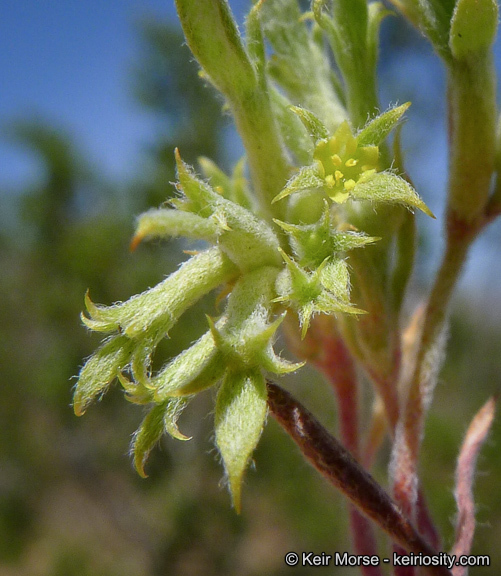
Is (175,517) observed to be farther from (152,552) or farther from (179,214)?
(179,214)

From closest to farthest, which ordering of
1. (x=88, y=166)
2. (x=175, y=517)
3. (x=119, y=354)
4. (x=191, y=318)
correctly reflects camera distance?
(x=119, y=354) < (x=191, y=318) < (x=175, y=517) < (x=88, y=166)

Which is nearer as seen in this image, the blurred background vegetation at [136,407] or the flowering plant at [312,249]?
the flowering plant at [312,249]

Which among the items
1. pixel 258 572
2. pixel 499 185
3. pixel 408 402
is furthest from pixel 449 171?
pixel 258 572

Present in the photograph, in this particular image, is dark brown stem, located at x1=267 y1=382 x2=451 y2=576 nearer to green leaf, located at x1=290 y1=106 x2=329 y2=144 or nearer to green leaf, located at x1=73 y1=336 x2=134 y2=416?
green leaf, located at x1=73 y1=336 x2=134 y2=416

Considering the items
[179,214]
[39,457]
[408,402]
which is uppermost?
[179,214]

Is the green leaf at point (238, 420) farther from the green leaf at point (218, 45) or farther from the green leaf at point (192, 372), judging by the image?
the green leaf at point (218, 45)

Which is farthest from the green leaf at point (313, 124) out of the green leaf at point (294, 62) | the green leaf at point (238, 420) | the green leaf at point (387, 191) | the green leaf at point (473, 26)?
the green leaf at point (238, 420)

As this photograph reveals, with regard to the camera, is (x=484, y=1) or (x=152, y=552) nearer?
(x=484, y=1)

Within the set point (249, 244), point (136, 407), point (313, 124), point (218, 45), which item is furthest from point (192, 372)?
point (136, 407)
